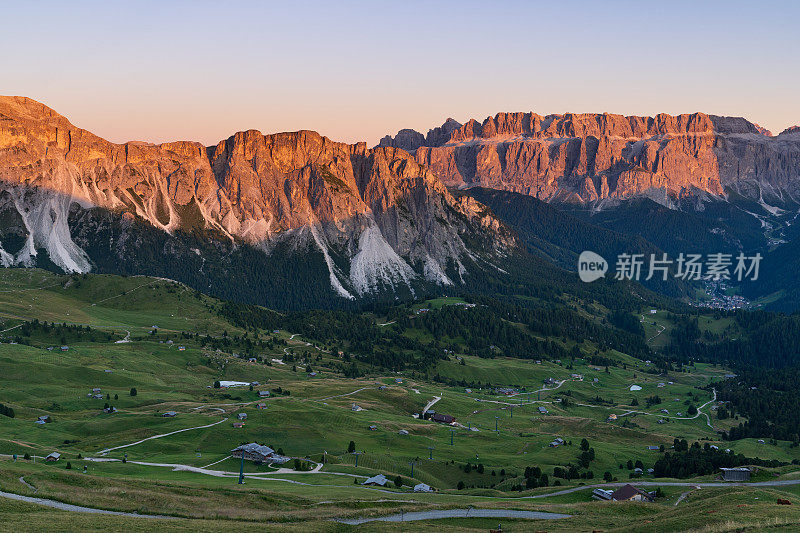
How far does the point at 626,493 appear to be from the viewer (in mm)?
117750

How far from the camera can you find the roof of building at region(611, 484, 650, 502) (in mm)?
116188

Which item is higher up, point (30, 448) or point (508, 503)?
point (508, 503)

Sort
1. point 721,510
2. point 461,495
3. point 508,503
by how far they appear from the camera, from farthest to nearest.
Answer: point 461,495
point 508,503
point 721,510

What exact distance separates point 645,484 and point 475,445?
56.7m

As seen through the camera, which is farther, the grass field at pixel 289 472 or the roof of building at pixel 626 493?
the roof of building at pixel 626 493

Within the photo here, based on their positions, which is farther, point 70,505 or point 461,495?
point 461,495

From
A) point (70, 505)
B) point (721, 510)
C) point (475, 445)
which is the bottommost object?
point (475, 445)

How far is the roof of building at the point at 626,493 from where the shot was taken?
4574 inches

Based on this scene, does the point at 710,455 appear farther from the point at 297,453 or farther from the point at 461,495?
the point at 297,453

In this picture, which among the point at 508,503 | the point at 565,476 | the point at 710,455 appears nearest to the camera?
the point at 508,503

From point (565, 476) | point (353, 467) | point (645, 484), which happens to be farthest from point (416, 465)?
point (645, 484)

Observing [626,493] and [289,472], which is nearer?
[626,493]

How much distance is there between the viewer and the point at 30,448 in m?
136

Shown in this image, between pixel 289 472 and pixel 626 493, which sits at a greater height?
pixel 626 493
